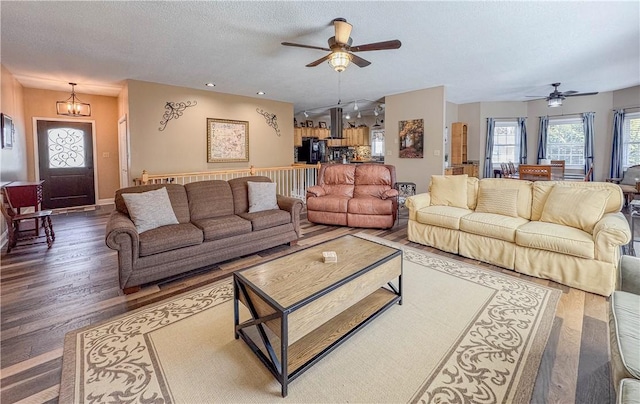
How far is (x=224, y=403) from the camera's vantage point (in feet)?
5.10

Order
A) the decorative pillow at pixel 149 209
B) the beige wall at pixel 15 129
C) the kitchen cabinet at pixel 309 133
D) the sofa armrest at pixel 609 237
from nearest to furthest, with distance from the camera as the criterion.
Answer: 1. the sofa armrest at pixel 609 237
2. the decorative pillow at pixel 149 209
3. the beige wall at pixel 15 129
4. the kitchen cabinet at pixel 309 133

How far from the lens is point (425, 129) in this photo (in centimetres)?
656

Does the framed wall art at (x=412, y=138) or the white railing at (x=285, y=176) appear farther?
the framed wall art at (x=412, y=138)

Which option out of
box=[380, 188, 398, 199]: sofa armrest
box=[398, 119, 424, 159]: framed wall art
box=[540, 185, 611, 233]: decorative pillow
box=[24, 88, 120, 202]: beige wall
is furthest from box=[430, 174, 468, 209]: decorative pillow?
box=[24, 88, 120, 202]: beige wall

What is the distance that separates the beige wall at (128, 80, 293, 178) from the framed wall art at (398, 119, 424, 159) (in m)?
3.06

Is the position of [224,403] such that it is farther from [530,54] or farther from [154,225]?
→ [530,54]

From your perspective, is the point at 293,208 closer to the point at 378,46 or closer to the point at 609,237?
the point at 378,46

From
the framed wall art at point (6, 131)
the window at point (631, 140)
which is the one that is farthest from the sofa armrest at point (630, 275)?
the window at point (631, 140)

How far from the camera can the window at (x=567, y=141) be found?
25.1 ft

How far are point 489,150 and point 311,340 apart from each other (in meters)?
8.41

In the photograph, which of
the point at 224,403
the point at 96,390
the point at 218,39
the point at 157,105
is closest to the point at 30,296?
the point at 96,390

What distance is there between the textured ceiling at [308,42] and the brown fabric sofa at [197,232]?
5.91ft

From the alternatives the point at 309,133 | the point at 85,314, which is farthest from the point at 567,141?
the point at 85,314

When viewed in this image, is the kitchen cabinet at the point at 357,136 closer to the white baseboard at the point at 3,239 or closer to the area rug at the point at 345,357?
the area rug at the point at 345,357
